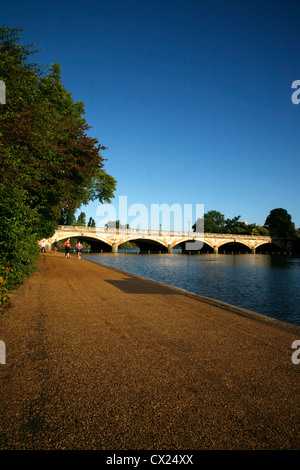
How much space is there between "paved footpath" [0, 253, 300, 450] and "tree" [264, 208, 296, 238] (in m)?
99.6

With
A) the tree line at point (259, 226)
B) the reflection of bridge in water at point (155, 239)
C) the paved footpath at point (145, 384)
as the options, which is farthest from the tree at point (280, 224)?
the paved footpath at point (145, 384)

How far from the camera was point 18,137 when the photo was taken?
762 centimetres

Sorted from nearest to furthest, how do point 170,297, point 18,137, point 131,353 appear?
1. point 131,353
2. point 18,137
3. point 170,297

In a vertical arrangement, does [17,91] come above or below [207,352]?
above

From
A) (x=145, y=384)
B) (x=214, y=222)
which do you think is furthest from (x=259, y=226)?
(x=145, y=384)

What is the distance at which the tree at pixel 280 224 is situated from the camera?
9369 centimetres

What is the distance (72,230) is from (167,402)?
1826 inches

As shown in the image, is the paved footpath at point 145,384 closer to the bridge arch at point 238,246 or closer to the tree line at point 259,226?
the bridge arch at point 238,246

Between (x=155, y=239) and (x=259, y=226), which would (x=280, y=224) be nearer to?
(x=259, y=226)

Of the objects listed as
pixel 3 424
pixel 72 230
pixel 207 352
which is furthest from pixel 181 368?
pixel 72 230

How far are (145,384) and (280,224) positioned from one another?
351ft

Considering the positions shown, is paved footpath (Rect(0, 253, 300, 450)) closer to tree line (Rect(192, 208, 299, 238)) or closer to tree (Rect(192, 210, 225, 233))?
tree line (Rect(192, 208, 299, 238))

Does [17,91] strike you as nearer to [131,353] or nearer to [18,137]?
[18,137]

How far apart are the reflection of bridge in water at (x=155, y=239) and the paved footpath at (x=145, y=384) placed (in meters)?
40.3
